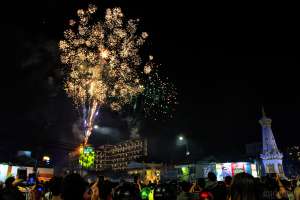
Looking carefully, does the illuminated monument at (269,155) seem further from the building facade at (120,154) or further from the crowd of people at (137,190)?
the crowd of people at (137,190)

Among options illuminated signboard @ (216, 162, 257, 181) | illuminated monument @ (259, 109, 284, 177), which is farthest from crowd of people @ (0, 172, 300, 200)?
illuminated monument @ (259, 109, 284, 177)

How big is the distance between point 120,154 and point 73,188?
2005 inches

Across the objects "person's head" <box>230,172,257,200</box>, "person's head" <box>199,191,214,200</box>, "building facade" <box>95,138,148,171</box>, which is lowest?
"person's head" <box>199,191,214,200</box>

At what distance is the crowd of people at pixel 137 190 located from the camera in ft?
13.2

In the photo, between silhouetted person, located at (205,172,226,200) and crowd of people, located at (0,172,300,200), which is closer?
crowd of people, located at (0,172,300,200)

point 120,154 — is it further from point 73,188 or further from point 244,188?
point 73,188

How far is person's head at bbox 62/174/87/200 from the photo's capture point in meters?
3.89

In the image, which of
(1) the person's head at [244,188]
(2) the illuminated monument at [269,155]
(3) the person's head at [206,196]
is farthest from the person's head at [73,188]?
(2) the illuminated monument at [269,155]

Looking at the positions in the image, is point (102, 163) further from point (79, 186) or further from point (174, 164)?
point (79, 186)

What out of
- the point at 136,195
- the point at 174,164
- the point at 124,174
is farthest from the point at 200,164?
the point at 136,195

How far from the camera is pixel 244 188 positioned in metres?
4.36

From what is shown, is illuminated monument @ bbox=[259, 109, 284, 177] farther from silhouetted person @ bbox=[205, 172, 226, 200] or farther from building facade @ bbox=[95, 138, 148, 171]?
silhouetted person @ bbox=[205, 172, 226, 200]

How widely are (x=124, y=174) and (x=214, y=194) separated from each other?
4577cm

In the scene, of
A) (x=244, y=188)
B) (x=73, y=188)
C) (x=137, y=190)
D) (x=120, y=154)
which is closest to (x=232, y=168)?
(x=120, y=154)
